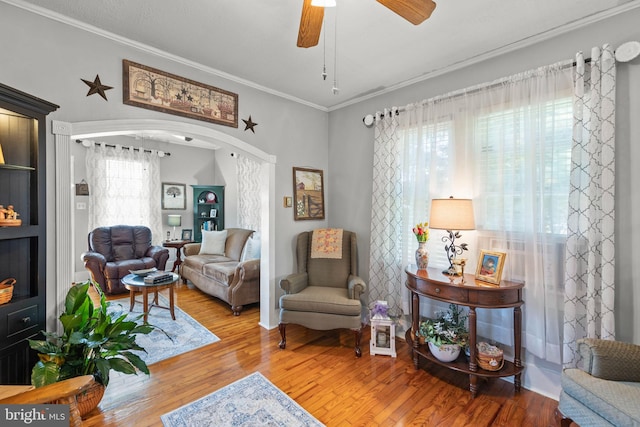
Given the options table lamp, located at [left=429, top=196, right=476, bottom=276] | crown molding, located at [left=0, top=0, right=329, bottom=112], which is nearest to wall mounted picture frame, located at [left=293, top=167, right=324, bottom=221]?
crown molding, located at [left=0, top=0, right=329, bottom=112]

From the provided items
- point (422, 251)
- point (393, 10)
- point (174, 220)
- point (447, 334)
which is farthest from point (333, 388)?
point (174, 220)

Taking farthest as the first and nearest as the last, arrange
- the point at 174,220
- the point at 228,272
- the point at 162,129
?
the point at 174,220
the point at 228,272
the point at 162,129

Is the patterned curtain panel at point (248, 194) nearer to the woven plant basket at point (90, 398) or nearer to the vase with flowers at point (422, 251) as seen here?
the vase with flowers at point (422, 251)

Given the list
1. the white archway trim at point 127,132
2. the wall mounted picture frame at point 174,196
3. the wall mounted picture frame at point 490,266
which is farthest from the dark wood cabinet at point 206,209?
the wall mounted picture frame at point 490,266

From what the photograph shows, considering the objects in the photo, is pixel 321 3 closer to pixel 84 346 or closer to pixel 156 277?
pixel 84 346

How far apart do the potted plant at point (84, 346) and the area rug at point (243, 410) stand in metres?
0.42

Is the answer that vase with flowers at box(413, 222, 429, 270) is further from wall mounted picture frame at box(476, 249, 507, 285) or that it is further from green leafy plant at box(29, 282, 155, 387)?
green leafy plant at box(29, 282, 155, 387)

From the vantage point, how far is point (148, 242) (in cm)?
506

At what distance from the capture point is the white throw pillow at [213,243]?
497 centimetres

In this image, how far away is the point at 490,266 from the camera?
2.15 m

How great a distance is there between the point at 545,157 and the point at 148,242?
5.74m

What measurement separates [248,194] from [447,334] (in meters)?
4.21

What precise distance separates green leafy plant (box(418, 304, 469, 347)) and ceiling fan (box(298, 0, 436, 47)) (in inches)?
85.6

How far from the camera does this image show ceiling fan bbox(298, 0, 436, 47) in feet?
4.30
